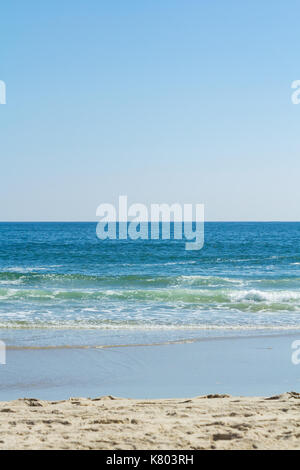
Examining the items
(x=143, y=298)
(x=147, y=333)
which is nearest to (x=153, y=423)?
A: (x=147, y=333)

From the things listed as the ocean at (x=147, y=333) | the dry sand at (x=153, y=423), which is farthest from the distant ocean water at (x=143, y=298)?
the dry sand at (x=153, y=423)

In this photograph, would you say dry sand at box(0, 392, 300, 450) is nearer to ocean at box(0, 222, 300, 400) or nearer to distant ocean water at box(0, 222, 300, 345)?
ocean at box(0, 222, 300, 400)

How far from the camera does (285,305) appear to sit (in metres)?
17.6

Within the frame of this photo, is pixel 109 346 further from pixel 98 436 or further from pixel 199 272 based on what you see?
pixel 199 272

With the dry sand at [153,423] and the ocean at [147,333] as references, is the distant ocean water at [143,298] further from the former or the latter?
the dry sand at [153,423]

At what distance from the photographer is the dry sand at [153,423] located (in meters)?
5.29

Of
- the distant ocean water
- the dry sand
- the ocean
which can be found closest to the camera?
the dry sand

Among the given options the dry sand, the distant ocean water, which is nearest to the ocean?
the distant ocean water

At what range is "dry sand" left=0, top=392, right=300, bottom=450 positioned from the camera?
529 centimetres

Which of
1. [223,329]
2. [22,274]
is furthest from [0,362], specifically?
[22,274]

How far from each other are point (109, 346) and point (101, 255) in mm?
29599

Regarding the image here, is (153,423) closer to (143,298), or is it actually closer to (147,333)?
(147,333)

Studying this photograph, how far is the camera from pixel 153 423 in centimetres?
595
